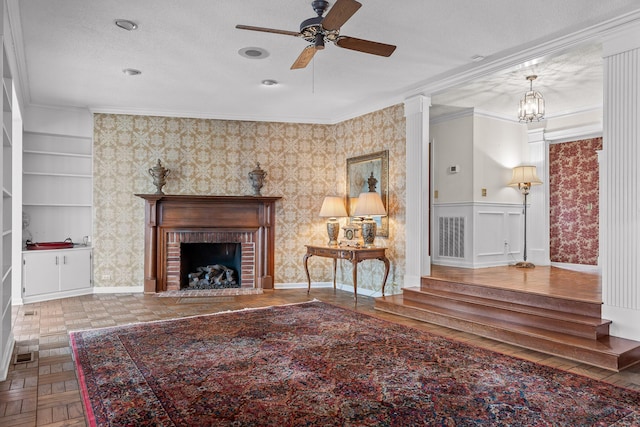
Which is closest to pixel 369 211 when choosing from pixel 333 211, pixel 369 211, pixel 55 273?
pixel 369 211

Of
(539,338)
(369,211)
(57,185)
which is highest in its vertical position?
(57,185)

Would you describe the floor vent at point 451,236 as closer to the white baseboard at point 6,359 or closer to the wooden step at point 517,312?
the wooden step at point 517,312

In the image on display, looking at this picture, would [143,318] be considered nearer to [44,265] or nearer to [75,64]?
[44,265]

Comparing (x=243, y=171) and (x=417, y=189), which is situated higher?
(x=243, y=171)

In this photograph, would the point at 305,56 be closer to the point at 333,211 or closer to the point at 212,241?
the point at 333,211

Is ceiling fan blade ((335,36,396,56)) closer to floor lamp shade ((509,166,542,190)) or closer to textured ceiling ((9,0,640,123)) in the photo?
textured ceiling ((9,0,640,123))

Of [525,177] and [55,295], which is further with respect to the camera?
[525,177]

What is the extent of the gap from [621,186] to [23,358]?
497cm

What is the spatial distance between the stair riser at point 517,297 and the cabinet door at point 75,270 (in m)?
4.65

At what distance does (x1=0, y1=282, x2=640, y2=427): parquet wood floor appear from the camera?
8.12ft

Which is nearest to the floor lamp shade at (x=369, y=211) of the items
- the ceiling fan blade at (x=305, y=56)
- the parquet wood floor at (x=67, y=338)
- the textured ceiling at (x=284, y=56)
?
the parquet wood floor at (x=67, y=338)

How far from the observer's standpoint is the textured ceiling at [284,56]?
3.41 meters

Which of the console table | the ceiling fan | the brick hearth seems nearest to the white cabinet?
the brick hearth

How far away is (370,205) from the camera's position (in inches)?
225
